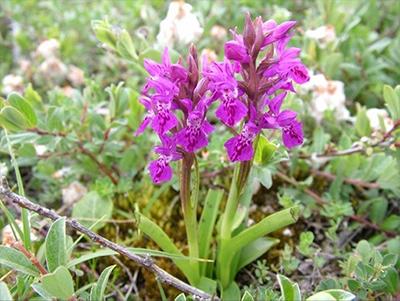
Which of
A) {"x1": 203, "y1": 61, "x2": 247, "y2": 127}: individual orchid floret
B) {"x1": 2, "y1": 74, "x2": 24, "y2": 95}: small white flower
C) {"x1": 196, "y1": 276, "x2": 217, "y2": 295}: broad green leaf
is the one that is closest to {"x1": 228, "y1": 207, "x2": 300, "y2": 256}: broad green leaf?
{"x1": 196, "y1": 276, "x2": 217, "y2": 295}: broad green leaf

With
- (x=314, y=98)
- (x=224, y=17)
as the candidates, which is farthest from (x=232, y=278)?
(x=224, y=17)

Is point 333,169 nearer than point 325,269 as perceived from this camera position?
No

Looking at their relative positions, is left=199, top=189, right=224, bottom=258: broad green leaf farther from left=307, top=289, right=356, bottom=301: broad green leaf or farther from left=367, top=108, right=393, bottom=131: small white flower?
left=367, top=108, right=393, bottom=131: small white flower

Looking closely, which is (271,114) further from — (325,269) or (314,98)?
(314,98)

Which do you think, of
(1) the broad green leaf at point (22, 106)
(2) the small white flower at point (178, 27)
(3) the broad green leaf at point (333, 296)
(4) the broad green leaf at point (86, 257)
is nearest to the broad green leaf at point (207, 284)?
(4) the broad green leaf at point (86, 257)

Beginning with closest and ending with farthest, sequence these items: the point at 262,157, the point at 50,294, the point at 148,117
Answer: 1. the point at 50,294
2. the point at 148,117
3. the point at 262,157

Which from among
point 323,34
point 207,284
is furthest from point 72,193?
point 323,34

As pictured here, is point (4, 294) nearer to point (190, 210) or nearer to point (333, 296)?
point (190, 210)
